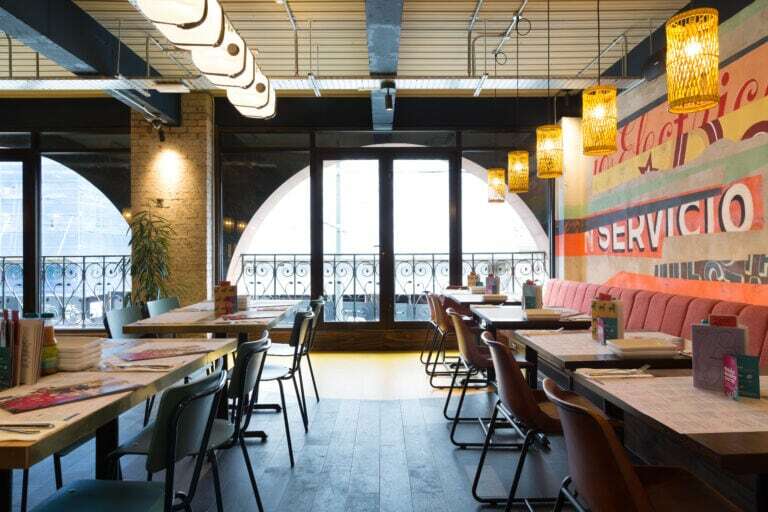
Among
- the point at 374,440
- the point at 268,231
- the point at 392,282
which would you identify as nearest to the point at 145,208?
the point at 268,231

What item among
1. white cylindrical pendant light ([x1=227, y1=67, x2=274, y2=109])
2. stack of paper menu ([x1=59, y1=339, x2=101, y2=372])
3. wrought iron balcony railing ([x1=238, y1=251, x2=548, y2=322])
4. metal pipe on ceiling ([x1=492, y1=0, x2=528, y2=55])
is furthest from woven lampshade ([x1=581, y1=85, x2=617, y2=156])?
wrought iron balcony railing ([x1=238, y1=251, x2=548, y2=322])

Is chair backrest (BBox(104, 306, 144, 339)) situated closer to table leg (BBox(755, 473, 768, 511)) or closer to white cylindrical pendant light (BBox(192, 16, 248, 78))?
white cylindrical pendant light (BBox(192, 16, 248, 78))

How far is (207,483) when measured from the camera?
3.27m

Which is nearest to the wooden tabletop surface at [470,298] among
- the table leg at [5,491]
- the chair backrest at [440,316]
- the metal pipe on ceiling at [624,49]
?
the chair backrest at [440,316]

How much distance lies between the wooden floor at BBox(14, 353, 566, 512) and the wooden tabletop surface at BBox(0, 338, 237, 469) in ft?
3.28

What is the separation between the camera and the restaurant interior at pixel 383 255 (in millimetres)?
1957

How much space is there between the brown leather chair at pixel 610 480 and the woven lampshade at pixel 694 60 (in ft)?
5.09

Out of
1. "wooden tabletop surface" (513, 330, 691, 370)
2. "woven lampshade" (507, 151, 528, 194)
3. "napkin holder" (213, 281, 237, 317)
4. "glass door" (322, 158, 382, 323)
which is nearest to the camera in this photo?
"wooden tabletop surface" (513, 330, 691, 370)

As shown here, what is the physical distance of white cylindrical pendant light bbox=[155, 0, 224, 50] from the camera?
9.15 ft

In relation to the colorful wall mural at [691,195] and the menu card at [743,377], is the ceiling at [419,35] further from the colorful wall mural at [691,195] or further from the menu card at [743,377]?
the menu card at [743,377]

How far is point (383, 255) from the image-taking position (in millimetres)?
7949

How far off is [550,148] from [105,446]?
3.75 meters

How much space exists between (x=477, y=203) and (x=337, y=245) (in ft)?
6.65

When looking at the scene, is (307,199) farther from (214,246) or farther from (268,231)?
(214,246)
